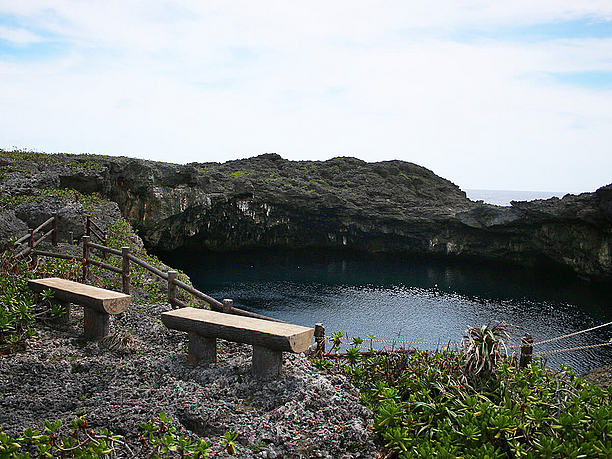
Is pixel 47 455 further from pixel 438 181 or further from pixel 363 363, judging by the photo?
pixel 438 181

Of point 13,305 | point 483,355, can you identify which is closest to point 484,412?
point 483,355

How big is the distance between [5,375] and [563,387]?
7.39 meters

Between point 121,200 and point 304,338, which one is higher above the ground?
point 121,200

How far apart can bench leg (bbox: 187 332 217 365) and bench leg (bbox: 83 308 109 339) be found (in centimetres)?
170

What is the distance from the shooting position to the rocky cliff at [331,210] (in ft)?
86.9

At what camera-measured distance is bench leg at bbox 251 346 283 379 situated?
255 inches

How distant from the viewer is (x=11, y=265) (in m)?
9.67

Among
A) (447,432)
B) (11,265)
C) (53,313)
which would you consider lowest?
(447,432)

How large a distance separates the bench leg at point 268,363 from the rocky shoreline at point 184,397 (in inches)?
5.5

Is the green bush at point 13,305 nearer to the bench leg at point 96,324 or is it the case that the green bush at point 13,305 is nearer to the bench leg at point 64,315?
the bench leg at point 64,315

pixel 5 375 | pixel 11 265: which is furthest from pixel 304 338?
pixel 11 265

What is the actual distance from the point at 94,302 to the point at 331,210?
28.4 metres

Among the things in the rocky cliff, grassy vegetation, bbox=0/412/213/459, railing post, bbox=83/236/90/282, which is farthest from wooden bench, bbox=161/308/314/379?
the rocky cliff

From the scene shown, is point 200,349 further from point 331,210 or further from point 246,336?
point 331,210
